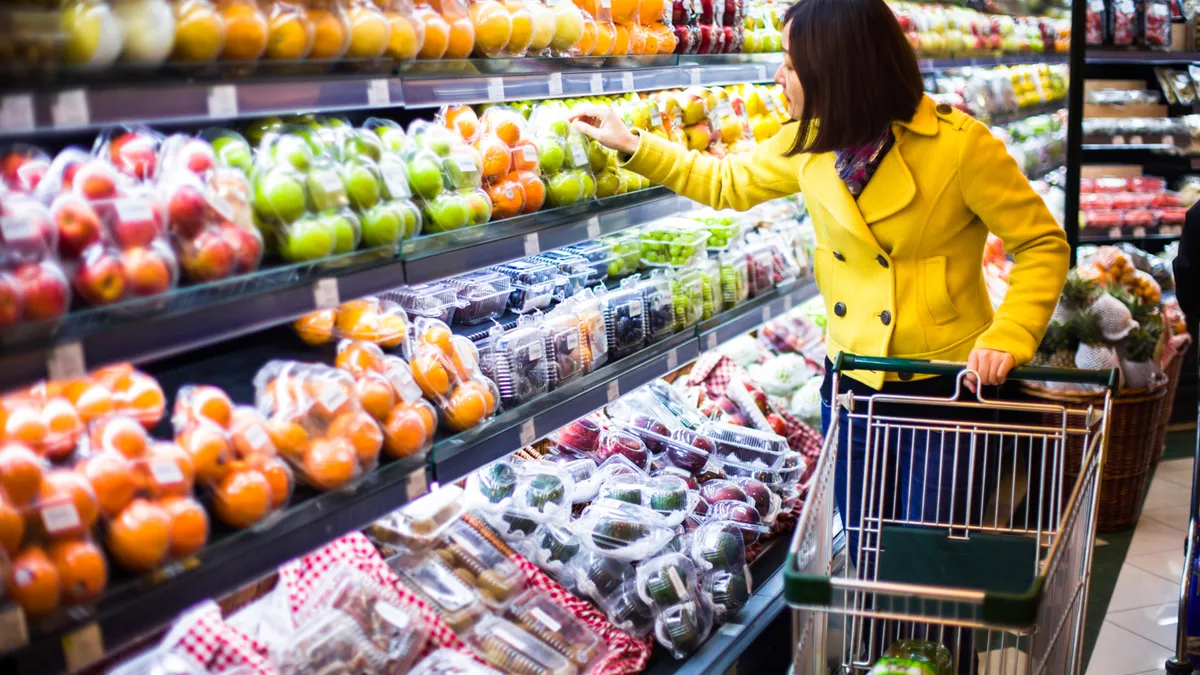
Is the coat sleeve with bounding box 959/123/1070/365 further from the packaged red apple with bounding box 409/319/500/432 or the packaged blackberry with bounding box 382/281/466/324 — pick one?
the packaged blackberry with bounding box 382/281/466/324

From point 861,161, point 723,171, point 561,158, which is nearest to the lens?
point 861,161

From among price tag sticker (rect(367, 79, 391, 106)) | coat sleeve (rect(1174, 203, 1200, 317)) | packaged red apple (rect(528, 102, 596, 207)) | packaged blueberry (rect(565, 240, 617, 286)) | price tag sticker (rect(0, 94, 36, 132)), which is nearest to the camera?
price tag sticker (rect(0, 94, 36, 132))

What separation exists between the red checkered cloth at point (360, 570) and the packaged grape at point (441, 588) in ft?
0.11

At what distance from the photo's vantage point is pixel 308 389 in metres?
1.88

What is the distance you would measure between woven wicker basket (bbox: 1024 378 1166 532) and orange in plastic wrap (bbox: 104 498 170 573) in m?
3.20

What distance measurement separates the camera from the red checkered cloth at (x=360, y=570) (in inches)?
84.3

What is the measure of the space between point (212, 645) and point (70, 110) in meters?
0.98

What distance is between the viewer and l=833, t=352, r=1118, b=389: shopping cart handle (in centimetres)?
197

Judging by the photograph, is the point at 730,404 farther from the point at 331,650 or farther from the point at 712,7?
the point at 331,650

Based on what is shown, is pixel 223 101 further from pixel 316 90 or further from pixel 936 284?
pixel 936 284

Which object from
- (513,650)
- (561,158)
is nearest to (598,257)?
(561,158)

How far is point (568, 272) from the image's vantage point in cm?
303

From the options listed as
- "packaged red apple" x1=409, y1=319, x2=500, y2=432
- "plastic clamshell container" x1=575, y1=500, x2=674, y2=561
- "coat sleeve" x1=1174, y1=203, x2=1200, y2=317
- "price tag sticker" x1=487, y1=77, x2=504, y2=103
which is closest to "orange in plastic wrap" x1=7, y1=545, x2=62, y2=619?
"packaged red apple" x1=409, y1=319, x2=500, y2=432

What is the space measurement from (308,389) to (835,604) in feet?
3.23
